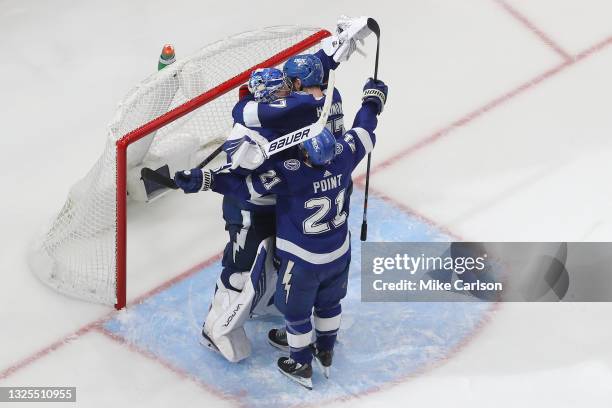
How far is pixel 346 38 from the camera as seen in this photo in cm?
627

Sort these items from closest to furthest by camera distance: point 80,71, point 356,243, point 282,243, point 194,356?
point 282,243 → point 194,356 → point 356,243 → point 80,71

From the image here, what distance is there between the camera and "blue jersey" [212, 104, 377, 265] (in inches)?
226

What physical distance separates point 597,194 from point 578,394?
1.28 metres

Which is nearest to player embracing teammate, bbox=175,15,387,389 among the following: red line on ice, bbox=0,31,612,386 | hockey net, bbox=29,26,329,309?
hockey net, bbox=29,26,329,309

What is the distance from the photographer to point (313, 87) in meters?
6.00

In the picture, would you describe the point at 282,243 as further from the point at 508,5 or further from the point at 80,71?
the point at 508,5

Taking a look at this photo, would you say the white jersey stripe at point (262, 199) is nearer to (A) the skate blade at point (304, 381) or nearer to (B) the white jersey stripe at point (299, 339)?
(B) the white jersey stripe at point (299, 339)

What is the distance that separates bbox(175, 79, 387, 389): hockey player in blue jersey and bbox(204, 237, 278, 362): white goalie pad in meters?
0.15

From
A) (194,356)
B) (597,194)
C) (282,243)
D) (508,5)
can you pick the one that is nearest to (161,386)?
(194,356)

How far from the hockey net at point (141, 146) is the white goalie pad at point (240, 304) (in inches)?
17.5

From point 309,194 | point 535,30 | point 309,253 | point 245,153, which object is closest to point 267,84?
point 245,153

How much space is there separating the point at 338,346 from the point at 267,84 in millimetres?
1205

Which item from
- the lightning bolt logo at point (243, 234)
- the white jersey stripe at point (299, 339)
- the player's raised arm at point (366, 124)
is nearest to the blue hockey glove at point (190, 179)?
the lightning bolt logo at point (243, 234)

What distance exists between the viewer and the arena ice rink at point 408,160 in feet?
20.6
